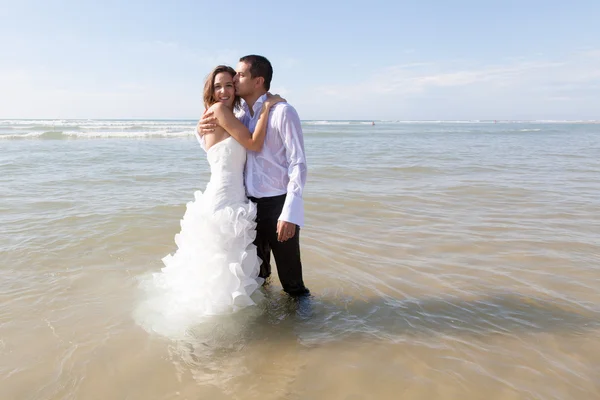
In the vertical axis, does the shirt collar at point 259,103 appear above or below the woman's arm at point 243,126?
above

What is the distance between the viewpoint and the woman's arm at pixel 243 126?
3.03m

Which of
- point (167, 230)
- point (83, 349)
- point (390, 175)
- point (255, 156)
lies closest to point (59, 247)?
point (167, 230)

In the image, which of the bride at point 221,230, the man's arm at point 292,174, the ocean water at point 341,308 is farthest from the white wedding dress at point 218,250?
the man's arm at point 292,174

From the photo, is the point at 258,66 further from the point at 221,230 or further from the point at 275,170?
the point at 221,230

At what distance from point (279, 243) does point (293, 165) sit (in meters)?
0.68

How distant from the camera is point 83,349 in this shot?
2916 millimetres

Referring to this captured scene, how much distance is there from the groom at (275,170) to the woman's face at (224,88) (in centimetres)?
5

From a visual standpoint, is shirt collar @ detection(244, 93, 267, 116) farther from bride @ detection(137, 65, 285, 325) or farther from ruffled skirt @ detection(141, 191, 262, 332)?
ruffled skirt @ detection(141, 191, 262, 332)

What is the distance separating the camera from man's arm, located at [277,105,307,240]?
2.96m

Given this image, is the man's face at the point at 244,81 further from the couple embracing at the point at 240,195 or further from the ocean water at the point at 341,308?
the ocean water at the point at 341,308

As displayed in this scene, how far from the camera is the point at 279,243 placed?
327 cm

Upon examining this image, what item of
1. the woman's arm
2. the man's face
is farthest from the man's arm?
the man's face

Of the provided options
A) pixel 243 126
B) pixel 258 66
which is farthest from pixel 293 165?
pixel 258 66

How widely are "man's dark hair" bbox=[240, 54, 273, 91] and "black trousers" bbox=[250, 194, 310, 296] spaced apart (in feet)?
3.16
